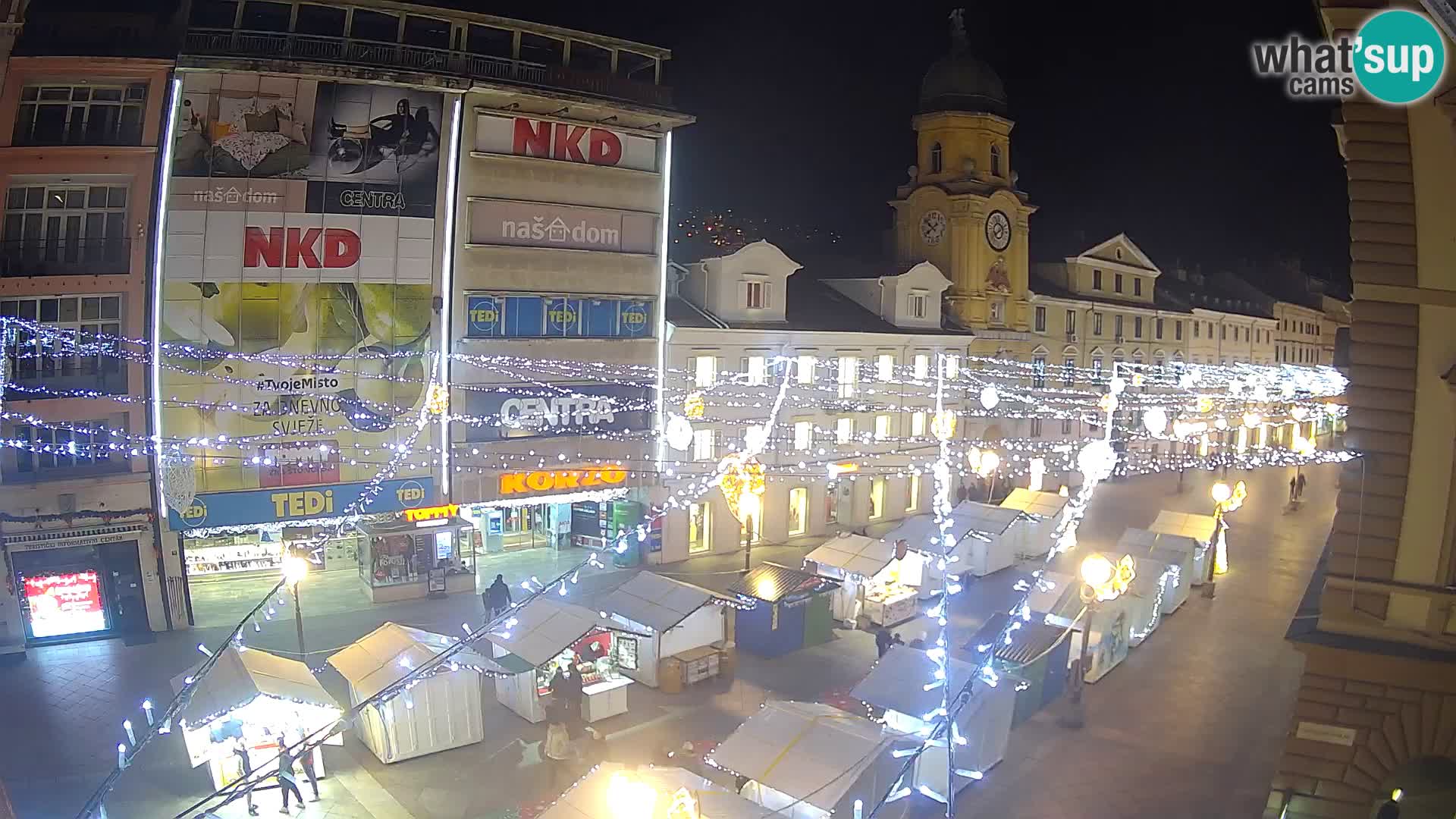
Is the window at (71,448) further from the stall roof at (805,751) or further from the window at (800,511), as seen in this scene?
the window at (800,511)

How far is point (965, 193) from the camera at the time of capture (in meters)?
33.9

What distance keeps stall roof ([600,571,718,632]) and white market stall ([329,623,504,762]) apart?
3141 millimetres

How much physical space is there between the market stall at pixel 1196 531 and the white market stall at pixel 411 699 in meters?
17.2

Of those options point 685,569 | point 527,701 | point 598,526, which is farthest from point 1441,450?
point 598,526

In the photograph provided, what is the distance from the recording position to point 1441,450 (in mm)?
8867

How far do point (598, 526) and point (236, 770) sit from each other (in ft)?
46.4

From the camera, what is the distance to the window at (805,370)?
29.1 metres

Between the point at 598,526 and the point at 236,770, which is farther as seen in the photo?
the point at 598,526

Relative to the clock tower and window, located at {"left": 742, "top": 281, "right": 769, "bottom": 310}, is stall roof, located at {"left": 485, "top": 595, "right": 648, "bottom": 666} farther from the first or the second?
the clock tower

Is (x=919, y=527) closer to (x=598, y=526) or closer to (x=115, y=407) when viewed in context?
(x=598, y=526)

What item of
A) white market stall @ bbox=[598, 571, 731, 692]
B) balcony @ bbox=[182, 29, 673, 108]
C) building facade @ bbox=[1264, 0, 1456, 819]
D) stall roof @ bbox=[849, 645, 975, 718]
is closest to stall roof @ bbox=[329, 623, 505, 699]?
white market stall @ bbox=[598, 571, 731, 692]

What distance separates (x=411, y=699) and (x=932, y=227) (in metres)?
25.8

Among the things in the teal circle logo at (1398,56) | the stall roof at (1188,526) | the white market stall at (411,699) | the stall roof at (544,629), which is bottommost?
the white market stall at (411,699)

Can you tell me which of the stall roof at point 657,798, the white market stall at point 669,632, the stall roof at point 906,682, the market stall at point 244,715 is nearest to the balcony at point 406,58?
the white market stall at point 669,632
